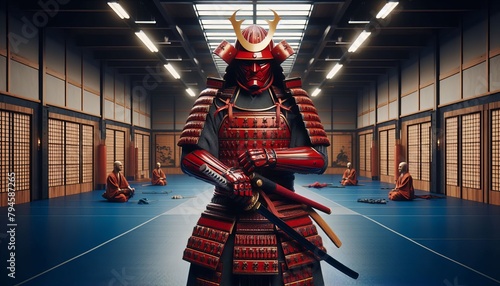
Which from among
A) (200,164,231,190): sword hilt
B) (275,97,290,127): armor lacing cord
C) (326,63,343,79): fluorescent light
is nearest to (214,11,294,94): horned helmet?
(275,97,290,127): armor lacing cord

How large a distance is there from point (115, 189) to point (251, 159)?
10.1 meters

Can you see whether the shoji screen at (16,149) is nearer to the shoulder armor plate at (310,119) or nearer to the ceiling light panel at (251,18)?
the ceiling light panel at (251,18)

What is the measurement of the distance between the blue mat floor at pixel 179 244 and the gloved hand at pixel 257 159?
8.12ft

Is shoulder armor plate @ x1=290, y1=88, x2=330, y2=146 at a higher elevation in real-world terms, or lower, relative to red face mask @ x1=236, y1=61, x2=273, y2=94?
lower

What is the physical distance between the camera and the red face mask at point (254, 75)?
2.57m

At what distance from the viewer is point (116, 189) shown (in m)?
11.4

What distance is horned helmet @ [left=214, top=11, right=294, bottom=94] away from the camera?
2541mm

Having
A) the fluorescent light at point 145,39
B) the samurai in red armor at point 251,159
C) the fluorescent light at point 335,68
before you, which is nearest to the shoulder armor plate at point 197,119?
the samurai in red armor at point 251,159

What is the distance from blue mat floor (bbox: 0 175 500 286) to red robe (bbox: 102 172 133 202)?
4.01 ft

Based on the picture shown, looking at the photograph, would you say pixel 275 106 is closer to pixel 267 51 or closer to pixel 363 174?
pixel 267 51

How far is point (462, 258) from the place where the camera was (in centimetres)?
512

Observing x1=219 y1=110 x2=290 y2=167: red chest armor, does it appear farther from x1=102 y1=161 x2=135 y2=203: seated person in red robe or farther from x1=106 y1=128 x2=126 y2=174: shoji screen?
x1=106 y1=128 x2=126 y2=174: shoji screen

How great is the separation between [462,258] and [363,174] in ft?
66.5

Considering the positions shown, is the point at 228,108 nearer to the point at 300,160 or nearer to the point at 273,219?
the point at 300,160
